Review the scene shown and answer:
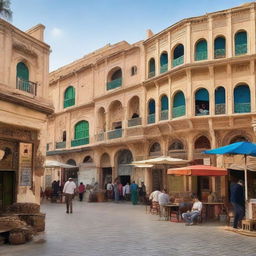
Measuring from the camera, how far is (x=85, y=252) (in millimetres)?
8117

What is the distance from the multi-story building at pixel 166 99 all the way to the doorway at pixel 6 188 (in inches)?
493

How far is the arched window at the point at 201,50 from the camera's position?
23.1 m

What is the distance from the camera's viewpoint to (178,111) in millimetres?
23688

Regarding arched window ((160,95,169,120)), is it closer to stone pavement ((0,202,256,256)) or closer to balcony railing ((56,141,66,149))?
stone pavement ((0,202,256,256))

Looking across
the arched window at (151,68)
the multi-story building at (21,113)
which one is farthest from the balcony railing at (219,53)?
the multi-story building at (21,113)

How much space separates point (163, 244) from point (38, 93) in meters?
8.54

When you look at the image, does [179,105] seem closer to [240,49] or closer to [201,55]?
[201,55]

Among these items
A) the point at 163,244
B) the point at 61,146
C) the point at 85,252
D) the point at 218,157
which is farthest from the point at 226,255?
the point at 61,146

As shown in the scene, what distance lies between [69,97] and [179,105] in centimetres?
1388

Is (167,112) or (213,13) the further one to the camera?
(167,112)

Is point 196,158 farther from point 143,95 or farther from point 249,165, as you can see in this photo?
point 143,95

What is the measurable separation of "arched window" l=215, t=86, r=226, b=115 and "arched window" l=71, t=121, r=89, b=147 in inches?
512

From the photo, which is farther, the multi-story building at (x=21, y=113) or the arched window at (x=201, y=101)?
the arched window at (x=201, y=101)

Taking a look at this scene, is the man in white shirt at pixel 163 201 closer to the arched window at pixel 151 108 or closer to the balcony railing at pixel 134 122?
the arched window at pixel 151 108
